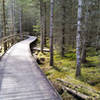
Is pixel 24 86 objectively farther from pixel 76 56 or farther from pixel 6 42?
pixel 6 42

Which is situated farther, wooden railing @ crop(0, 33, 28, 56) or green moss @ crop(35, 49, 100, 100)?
wooden railing @ crop(0, 33, 28, 56)

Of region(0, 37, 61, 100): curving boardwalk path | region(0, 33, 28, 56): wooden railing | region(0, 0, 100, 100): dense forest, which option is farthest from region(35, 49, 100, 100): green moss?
region(0, 33, 28, 56): wooden railing

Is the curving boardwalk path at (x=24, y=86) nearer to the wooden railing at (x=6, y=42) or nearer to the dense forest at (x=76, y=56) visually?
the dense forest at (x=76, y=56)

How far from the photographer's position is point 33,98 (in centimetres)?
410

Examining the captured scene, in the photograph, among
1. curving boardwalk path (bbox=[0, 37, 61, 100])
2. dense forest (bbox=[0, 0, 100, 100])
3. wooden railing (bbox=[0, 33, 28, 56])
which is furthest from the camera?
wooden railing (bbox=[0, 33, 28, 56])

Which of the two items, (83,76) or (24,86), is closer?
(24,86)

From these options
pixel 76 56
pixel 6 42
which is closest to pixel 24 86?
pixel 76 56

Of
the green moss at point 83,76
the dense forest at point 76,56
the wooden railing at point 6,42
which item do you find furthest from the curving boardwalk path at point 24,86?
the wooden railing at point 6,42

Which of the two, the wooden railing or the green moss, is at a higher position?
the wooden railing

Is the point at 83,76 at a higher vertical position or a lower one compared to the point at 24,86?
lower

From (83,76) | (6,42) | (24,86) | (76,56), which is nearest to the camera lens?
(24,86)

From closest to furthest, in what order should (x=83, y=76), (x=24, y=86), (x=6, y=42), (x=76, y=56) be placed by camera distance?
(x=24, y=86)
(x=83, y=76)
(x=76, y=56)
(x=6, y=42)

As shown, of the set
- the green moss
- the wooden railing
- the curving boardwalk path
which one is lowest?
the green moss

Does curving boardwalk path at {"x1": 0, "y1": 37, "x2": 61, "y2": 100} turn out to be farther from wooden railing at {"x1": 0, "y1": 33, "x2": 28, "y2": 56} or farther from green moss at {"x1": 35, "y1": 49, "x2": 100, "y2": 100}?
wooden railing at {"x1": 0, "y1": 33, "x2": 28, "y2": 56}
